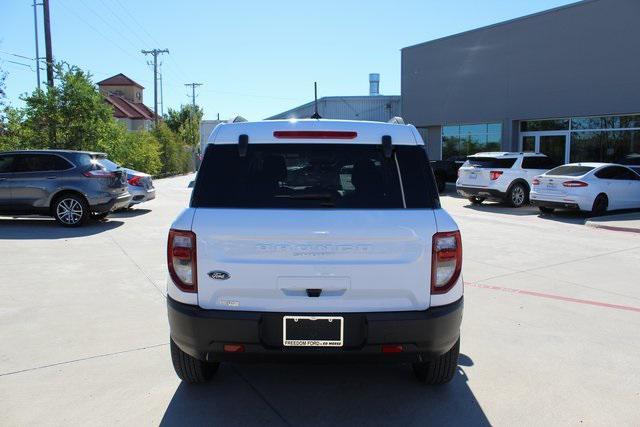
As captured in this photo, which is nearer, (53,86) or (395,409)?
(395,409)

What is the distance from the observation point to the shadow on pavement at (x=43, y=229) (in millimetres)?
10547

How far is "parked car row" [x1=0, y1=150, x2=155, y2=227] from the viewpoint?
11.5 meters

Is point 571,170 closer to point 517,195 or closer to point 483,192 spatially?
point 517,195

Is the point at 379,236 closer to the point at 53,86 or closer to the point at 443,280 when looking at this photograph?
the point at 443,280

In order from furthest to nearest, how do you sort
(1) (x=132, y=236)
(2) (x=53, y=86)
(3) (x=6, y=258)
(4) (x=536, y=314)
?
(2) (x=53, y=86) < (1) (x=132, y=236) < (3) (x=6, y=258) < (4) (x=536, y=314)

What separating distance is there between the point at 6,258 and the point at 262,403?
6.59 meters

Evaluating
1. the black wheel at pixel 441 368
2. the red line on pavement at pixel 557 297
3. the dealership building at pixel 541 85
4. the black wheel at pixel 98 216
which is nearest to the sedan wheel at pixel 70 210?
the black wheel at pixel 98 216

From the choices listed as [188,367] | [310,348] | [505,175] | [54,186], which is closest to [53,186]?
[54,186]

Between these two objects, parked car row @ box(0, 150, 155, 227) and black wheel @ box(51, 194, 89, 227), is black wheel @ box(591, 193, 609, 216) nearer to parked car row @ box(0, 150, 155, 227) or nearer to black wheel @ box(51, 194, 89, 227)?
parked car row @ box(0, 150, 155, 227)

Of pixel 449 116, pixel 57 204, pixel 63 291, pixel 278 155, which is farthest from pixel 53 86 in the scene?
pixel 278 155

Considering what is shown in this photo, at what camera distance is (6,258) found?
8.28 metres

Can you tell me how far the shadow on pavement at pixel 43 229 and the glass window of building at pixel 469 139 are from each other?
631 inches

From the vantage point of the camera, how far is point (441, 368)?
3.61 meters

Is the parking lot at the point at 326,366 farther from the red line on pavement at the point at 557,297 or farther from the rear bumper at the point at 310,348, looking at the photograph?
the rear bumper at the point at 310,348
